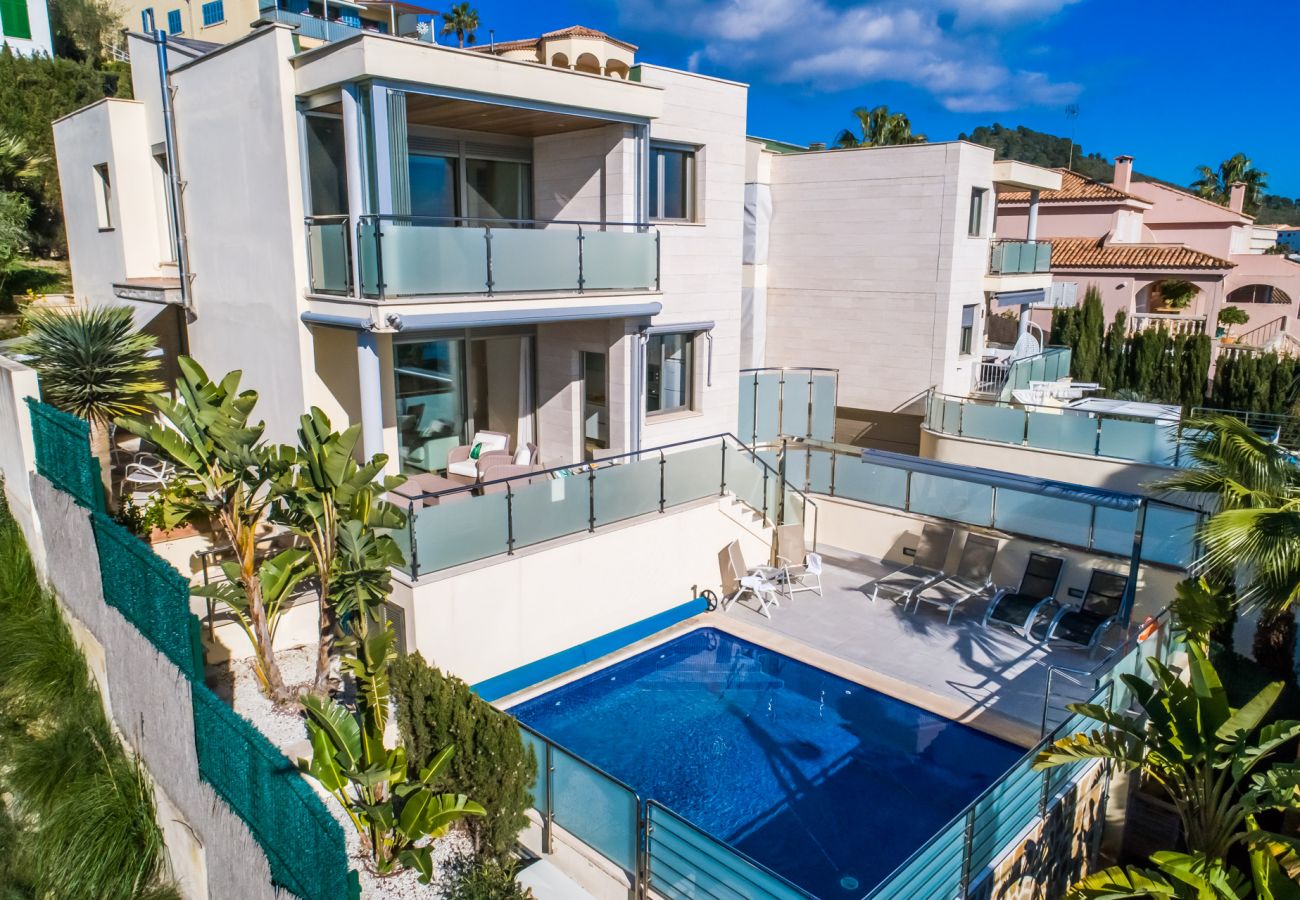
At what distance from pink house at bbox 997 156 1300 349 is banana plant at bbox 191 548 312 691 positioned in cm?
3295

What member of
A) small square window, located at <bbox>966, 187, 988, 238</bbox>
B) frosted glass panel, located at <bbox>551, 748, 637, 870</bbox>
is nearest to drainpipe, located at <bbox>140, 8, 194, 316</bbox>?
frosted glass panel, located at <bbox>551, 748, 637, 870</bbox>

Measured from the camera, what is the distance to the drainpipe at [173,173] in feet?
49.4

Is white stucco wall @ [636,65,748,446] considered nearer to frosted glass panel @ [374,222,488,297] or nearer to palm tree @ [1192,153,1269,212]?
frosted glass panel @ [374,222,488,297]

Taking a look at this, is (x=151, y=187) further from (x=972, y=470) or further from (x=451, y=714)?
(x=972, y=470)

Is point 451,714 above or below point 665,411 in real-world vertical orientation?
below

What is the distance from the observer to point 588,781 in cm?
831

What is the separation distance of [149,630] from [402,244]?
5.52 m

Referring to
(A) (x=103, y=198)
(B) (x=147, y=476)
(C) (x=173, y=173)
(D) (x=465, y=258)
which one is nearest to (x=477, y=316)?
(D) (x=465, y=258)

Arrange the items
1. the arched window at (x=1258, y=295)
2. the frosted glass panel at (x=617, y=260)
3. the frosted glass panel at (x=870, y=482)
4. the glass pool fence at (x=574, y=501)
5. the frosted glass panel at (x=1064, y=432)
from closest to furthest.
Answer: the glass pool fence at (x=574, y=501), the frosted glass panel at (x=617, y=260), the frosted glass panel at (x=870, y=482), the frosted glass panel at (x=1064, y=432), the arched window at (x=1258, y=295)

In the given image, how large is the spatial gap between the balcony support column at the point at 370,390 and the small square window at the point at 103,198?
380 inches

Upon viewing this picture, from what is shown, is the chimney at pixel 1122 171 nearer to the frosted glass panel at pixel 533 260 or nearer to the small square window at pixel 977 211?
the small square window at pixel 977 211

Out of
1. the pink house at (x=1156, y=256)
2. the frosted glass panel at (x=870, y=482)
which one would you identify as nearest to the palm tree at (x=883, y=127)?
the pink house at (x=1156, y=256)

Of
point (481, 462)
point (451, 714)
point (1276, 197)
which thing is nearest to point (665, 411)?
point (481, 462)

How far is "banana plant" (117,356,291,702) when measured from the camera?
10266 millimetres
